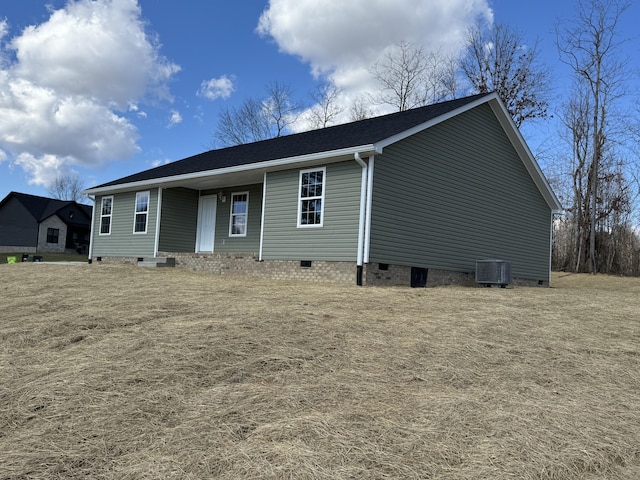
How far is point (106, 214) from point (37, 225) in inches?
983

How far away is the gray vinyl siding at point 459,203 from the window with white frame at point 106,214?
12.1 metres

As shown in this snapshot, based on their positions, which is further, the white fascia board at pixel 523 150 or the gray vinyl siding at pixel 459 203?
the white fascia board at pixel 523 150

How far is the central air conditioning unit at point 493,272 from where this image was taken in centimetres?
1356

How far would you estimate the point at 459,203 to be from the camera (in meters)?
14.5

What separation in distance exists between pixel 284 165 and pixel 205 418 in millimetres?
10119

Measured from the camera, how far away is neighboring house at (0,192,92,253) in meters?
41.2

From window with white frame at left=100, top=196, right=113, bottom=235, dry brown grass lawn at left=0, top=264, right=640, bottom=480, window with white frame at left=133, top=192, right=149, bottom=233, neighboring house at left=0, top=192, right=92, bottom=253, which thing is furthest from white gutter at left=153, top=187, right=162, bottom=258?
neighboring house at left=0, top=192, right=92, bottom=253

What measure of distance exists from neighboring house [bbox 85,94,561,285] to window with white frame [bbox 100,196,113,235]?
62cm

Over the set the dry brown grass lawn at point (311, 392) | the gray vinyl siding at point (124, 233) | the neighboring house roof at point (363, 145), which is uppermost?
the neighboring house roof at point (363, 145)

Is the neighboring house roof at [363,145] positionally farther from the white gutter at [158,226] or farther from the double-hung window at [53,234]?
the double-hung window at [53,234]

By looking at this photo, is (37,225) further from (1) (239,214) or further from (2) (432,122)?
(2) (432,122)

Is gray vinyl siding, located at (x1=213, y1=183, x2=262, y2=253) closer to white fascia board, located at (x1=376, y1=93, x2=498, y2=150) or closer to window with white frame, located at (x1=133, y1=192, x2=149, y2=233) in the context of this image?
window with white frame, located at (x1=133, y1=192, x2=149, y2=233)

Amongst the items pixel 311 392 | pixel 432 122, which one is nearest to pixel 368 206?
pixel 432 122

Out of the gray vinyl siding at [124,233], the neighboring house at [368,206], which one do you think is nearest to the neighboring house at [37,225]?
the gray vinyl siding at [124,233]
